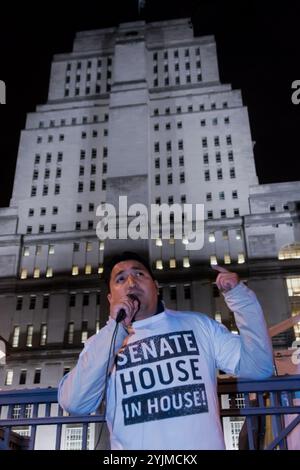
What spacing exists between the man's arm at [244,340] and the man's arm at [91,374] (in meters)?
0.79

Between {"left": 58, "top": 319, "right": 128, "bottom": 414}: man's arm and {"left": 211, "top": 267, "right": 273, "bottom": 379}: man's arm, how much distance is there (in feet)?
2.59

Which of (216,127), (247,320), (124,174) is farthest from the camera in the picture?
(216,127)

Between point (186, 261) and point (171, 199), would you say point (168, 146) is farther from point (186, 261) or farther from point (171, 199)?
point (186, 261)

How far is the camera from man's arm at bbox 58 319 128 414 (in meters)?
3.14

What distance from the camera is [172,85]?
65562mm

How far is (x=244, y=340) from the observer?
3355 millimetres

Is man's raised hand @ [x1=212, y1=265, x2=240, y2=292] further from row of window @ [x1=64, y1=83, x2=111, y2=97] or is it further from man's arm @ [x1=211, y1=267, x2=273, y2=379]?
row of window @ [x1=64, y1=83, x2=111, y2=97]

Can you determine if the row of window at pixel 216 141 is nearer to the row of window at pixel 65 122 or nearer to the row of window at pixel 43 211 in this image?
the row of window at pixel 65 122

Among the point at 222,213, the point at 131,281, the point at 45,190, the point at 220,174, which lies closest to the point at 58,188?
the point at 45,190

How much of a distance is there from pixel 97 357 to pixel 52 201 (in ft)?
186
